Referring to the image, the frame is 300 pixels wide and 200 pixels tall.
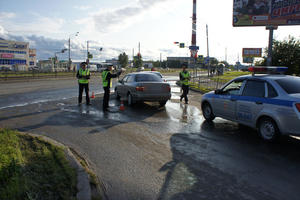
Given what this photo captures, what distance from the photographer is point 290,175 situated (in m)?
4.44

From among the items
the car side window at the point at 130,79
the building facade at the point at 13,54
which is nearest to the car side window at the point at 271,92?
the car side window at the point at 130,79

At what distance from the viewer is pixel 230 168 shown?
4.76 m

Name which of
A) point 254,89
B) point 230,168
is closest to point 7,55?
point 254,89

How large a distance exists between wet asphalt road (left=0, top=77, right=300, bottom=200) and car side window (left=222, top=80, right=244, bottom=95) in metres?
1.07

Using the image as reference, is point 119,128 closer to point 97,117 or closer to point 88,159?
point 97,117

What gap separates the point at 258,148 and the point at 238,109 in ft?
5.31

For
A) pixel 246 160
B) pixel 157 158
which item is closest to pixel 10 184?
pixel 157 158

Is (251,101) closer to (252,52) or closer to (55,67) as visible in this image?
(252,52)

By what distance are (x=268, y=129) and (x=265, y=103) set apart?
24.4 inches

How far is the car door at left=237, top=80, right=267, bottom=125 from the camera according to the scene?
6.62 metres

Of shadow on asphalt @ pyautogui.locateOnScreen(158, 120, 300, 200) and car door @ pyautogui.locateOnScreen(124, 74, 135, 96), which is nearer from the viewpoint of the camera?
shadow on asphalt @ pyautogui.locateOnScreen(158, 120, 300, 200)

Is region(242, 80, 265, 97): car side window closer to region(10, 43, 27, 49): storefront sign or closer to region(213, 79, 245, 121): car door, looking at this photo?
region(213, 79, 245, 121): car door

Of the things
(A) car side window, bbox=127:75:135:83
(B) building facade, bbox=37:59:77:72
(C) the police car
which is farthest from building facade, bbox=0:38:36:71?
(C) the police car

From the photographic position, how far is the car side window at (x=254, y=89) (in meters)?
6.71
